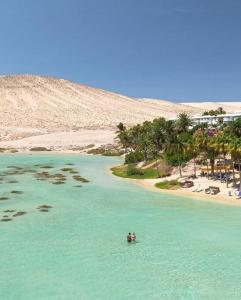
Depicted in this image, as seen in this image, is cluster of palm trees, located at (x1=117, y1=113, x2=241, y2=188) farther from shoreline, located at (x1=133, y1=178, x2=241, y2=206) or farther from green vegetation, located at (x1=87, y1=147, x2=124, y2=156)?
green vegetation, located at (x1=87, y1=147, x2=124, y2=156)

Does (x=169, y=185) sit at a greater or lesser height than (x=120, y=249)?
greater

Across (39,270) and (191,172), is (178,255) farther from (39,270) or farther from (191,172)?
(191,172)

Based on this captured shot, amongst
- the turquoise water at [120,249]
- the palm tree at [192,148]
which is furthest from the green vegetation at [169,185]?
the turquoise water at [120,249]

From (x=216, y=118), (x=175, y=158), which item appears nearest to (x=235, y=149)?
(x=175, y=158)

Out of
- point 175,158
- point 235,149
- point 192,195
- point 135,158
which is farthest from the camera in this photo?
point 135,158

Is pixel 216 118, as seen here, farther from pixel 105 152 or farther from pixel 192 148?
pixel 192 148

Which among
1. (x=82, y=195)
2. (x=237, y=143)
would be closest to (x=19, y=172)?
(x=82, y=195)

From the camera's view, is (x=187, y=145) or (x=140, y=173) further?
(x=140, y=173)
